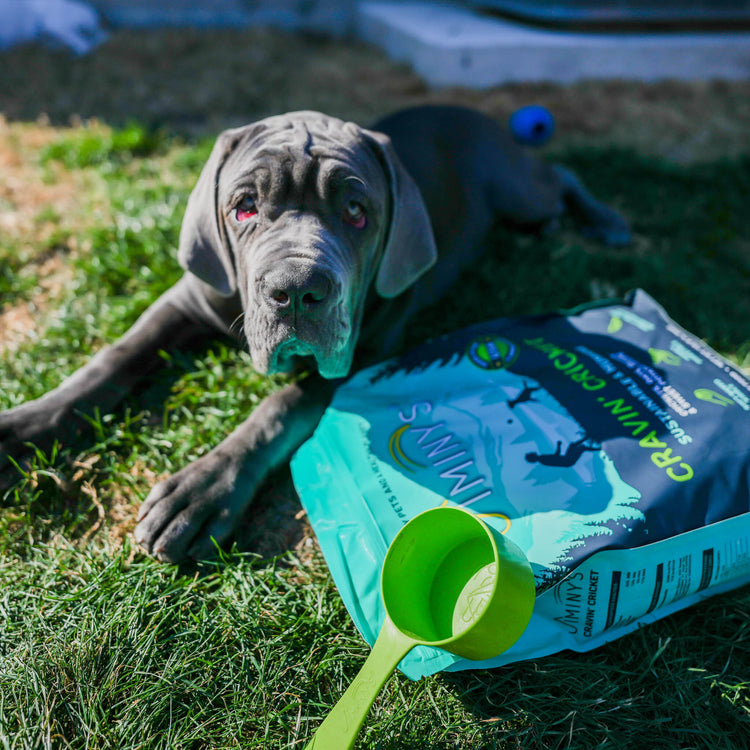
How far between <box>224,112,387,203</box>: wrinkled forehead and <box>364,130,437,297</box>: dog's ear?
0.05m

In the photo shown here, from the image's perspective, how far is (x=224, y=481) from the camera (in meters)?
2.04

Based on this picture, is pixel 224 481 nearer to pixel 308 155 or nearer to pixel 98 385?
pixel 98 385

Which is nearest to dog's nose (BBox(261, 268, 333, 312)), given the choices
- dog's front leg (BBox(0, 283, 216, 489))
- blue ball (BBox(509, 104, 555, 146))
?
dog's front leg (BBox(0, 283, 216, 489))

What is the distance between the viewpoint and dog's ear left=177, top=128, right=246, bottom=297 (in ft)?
7.50

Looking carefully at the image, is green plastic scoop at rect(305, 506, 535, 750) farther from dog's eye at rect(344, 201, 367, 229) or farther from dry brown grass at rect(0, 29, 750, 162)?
dry brown grass at rect(0, 29, 750, 162)

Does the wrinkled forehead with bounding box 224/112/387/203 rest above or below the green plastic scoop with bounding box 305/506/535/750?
above

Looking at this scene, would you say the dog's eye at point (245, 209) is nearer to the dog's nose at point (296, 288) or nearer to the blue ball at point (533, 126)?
the dog's nose at point (296, 288)

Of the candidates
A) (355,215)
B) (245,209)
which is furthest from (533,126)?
(245,209)

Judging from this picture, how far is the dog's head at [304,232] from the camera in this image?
6.52 ft

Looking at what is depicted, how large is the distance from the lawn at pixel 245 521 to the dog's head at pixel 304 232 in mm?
477

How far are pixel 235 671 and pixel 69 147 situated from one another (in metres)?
3.50

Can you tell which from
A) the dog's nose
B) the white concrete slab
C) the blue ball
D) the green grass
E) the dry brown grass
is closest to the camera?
the green grass

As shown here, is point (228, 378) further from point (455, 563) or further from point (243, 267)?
point (455, 563)

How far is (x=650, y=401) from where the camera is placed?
2.10 metres
